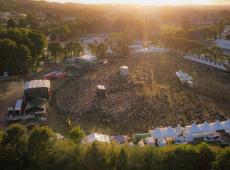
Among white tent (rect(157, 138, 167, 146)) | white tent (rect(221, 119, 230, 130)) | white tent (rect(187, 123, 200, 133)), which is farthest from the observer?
white tent (rect(221, 119, 230, 130))

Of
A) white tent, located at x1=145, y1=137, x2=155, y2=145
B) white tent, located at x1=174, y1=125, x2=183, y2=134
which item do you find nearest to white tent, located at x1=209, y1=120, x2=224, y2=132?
white tent, located at x1=174, y1=125, x2=183, y2=134

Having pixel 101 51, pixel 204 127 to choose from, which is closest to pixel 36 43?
pixel 101 51

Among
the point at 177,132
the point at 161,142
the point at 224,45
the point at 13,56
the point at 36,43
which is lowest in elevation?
the point at 161,142

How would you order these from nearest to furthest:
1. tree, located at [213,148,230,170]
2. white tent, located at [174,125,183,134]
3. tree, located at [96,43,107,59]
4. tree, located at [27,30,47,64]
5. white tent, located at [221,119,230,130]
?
tree, located at [213,148,230,170] < white tent, located at [174,125,183,134] < white tent, located at [221,119,230,130] < tree, located at [27,30,47,64] < tree, located at [96,43,107,59]

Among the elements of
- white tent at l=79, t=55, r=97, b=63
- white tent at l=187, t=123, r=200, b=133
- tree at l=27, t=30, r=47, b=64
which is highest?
tree at l=27, t=30, r=47, b=64

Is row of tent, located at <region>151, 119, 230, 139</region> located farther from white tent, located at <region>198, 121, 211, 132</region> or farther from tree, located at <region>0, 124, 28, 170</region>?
tree, located at <region>0, 124, 28, 170</region>

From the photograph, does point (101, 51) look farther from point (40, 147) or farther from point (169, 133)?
point (40, 147)

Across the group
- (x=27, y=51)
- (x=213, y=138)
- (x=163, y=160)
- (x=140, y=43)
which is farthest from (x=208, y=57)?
(x=163, y=160)
